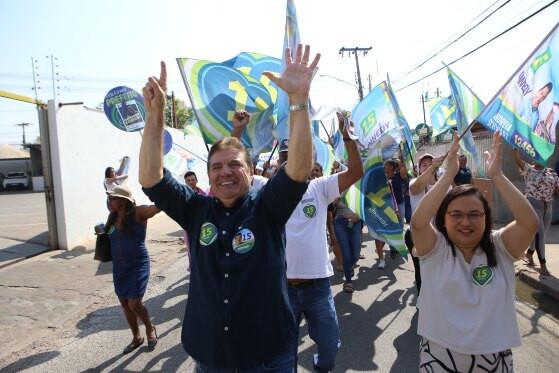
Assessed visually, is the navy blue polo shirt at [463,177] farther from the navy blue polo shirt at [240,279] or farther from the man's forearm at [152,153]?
the man's forearm at [152,153]

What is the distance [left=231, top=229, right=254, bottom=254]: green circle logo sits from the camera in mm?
1764

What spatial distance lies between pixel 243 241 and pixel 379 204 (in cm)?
323

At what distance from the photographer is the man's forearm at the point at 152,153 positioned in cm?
181

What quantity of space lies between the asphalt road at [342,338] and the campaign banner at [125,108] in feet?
9.04

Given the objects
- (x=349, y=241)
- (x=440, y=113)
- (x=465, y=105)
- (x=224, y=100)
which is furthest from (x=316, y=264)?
(x=440, y=113)

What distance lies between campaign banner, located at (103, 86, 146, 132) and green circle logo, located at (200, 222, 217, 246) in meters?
5.10

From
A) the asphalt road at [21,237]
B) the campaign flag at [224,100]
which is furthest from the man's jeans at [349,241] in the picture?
the asphalt road at [21,237]

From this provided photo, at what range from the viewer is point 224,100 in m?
4.45

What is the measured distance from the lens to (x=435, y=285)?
87.4 inches

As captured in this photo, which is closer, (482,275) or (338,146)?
(482,275)

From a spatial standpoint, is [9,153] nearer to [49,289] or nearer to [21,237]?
[21,237]

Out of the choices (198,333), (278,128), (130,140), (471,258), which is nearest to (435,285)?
(471,258)

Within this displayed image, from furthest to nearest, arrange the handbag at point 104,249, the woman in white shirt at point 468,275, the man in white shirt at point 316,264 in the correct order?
the handbag at point 104,249 → the man in white shirt at point 316,264 → the woman in white shirt at point 468,275

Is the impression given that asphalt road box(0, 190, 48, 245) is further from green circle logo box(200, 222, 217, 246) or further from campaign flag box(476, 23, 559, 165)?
campaign flag box(476, 23, 559, 165)
